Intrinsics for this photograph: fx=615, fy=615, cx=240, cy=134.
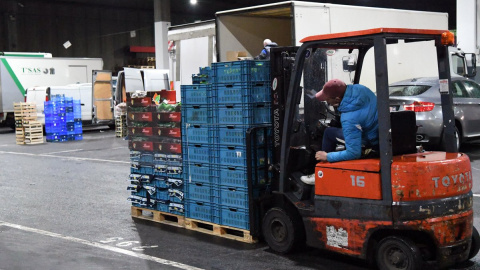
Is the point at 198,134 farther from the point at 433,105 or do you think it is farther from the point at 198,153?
the point at 433,105

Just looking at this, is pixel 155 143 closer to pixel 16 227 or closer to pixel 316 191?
pixel 16 227

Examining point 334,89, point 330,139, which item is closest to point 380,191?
point 330,139

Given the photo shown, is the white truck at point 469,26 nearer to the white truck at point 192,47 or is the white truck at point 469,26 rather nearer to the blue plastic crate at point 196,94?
the white truck at point 192,47

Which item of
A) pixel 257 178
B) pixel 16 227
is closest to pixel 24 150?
pixel 16 227

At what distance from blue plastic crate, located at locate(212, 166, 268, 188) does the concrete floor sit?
2.32 feet

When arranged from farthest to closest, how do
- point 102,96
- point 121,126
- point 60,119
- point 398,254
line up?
point 102,96 < point 121,126 < point 60,119 < point 398,254

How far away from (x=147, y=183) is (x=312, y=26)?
15.7 feet

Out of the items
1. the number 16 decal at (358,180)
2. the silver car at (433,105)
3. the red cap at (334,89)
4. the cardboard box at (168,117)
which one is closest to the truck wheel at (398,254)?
the number 16 decal at (358,180)

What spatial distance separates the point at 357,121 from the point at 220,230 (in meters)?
2.46

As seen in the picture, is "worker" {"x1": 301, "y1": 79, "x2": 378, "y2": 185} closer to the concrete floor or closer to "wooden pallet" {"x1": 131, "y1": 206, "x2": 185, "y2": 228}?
the concrete floor

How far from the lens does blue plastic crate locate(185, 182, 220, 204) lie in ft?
24.4

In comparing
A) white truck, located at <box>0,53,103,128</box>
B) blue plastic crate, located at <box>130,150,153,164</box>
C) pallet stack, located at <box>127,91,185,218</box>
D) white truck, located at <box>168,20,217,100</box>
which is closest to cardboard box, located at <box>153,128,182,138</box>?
pallet stack, located at <box>127,91,185,218</box>

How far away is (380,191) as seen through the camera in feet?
18.3

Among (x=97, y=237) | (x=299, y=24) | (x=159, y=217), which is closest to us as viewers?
(x=97, y=237)
